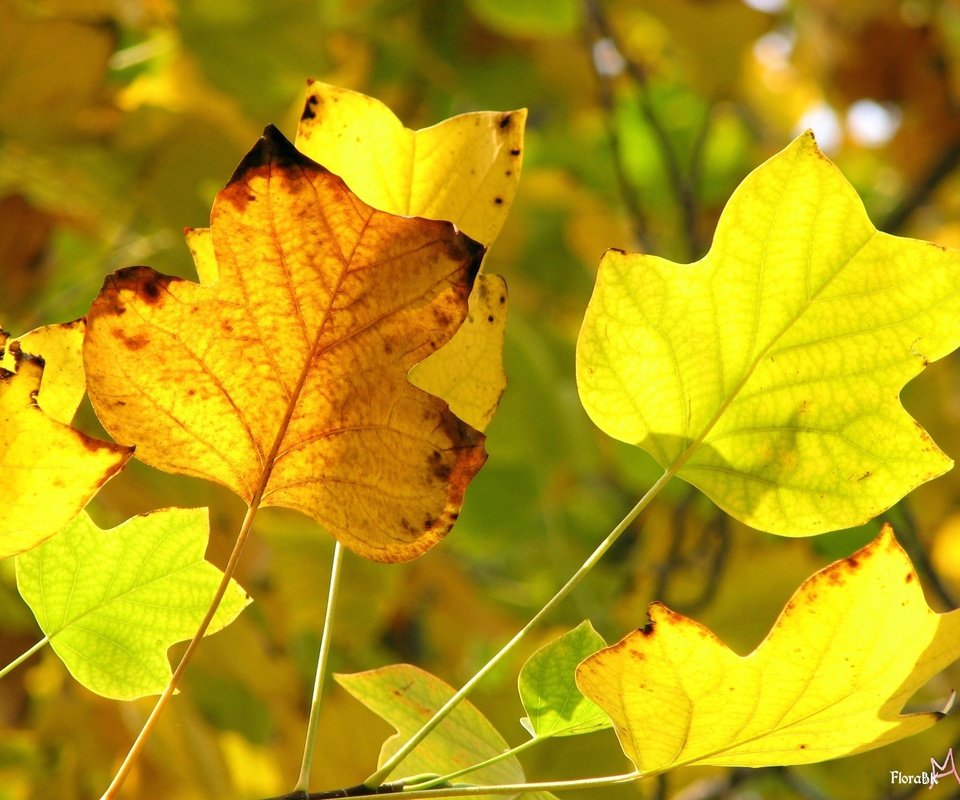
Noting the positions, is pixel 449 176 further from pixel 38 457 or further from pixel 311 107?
pixel 38 457

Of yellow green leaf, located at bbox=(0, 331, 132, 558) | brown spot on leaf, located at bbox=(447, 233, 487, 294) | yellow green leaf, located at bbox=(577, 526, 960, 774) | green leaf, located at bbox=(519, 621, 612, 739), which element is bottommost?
green leaf, located at bbox=(519, 621, 612, 739)

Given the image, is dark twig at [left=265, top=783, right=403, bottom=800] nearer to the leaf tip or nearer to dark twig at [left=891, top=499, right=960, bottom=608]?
the leaf tip

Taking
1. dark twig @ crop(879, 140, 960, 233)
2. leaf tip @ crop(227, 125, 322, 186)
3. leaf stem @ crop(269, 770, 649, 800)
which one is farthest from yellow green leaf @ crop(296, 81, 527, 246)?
dark twig @ crop(879, 140, 960, 233)

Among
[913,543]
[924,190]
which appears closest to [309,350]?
[913,543]

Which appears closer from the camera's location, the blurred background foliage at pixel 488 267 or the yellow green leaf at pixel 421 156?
the yellow green leaf at pixel 421 156

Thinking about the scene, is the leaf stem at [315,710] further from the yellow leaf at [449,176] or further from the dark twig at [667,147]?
the dark twig at [667,147]

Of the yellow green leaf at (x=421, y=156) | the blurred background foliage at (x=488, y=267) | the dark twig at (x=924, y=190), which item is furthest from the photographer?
the dark twig at (x=924, y=190)

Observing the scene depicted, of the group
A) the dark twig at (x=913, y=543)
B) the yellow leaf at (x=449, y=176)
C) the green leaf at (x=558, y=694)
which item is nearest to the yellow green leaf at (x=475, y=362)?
the yellow leaf at (x=449, y=176)
